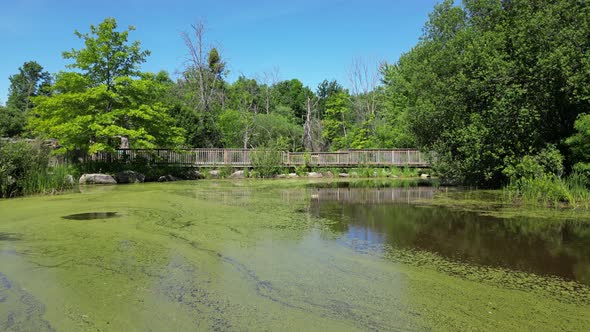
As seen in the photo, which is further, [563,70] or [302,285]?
[563,70]

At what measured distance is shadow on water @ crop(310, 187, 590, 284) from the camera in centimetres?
466

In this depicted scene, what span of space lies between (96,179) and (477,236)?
585 inches

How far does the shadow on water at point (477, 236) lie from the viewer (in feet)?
15.3

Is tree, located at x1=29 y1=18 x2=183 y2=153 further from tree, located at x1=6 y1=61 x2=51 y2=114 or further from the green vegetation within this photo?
tree, located at x1=6 y1=61 x2=51 y2=114

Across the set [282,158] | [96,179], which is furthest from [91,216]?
[282,158]

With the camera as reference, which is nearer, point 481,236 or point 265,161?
point 481,236

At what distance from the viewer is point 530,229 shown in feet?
21.6

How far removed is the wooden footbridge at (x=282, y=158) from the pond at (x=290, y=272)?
546 inches

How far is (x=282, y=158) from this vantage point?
23.5 metres

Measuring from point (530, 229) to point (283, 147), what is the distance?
1854 centimetres

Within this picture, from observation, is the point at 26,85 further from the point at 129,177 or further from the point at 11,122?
the point at 129,177

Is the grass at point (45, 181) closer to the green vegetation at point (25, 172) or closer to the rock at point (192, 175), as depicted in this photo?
the green vegetation at point (25, 172)

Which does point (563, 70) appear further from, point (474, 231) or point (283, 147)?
point (283, 147)

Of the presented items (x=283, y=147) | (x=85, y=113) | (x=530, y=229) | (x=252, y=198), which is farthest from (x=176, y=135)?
(x=530, y=229)
